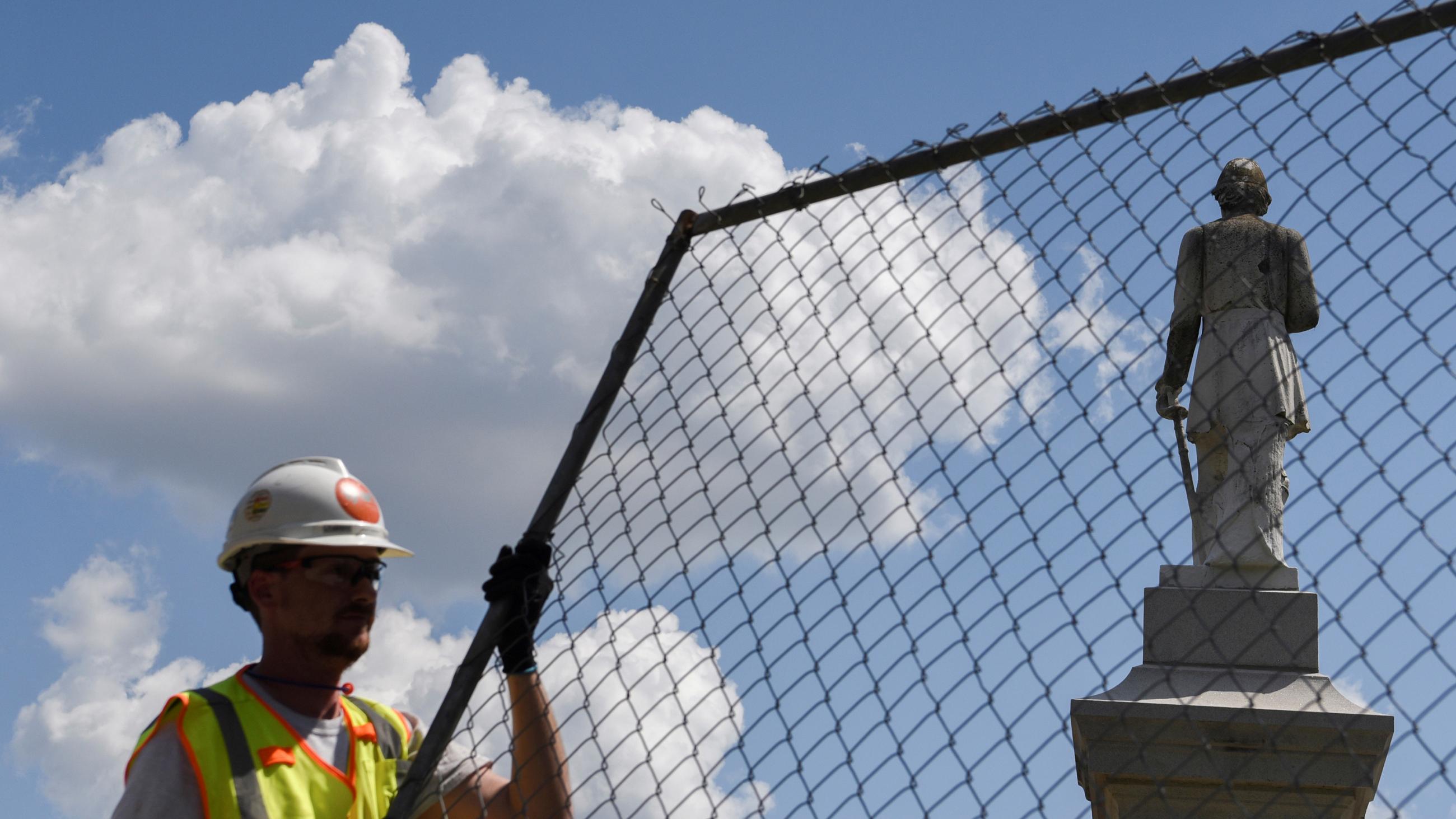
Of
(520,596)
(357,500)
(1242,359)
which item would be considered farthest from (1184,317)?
(357,500)

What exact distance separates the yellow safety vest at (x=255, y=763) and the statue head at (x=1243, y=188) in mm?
4368

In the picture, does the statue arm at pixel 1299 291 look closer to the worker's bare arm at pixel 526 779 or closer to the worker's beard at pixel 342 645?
the worker's bare arm at pixel 526 779

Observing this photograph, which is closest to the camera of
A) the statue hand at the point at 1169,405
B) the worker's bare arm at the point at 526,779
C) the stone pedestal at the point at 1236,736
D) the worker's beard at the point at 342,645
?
the worker's beard at the point at 342,645

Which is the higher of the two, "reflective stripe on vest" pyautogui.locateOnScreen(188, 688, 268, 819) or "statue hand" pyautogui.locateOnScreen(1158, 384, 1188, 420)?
"statue hand" pyautogui.locateOnScreen(1158, 384, 1188, 420)

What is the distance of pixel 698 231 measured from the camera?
300 cm

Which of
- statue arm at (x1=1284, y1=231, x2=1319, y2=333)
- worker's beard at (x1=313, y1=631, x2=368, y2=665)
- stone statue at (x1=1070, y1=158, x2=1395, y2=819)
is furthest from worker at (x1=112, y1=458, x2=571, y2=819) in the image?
statue arm at (x1=1284, y1=231, x2=1319, y2=333)

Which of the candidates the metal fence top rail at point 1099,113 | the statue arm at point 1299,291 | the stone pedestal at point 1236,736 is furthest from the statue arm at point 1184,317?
the metal fence top rail at point 1099,113

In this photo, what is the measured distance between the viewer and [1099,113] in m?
2.49

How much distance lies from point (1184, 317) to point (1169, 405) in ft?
1.36

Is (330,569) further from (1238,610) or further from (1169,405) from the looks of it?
(1169,405)

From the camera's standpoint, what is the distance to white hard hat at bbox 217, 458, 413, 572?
8.39ft

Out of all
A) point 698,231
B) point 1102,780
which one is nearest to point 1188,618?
point 1102,780

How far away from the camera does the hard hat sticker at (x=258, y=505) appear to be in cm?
259

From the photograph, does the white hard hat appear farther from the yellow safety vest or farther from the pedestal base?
the pedestal base
